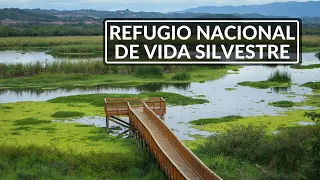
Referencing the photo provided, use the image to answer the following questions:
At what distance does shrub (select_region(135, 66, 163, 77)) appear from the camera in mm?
52531

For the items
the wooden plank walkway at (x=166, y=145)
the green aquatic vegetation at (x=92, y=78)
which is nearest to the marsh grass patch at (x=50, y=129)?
the wooden plank walkway at (x=166, y=145)

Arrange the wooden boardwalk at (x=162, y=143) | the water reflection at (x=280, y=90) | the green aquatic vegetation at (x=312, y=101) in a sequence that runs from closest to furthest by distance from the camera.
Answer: the wooden boardwalk at (x=162, y=143) → the green aquatic vegetation at (x=312, y=101) → the water reflection at (x=280, y=90)

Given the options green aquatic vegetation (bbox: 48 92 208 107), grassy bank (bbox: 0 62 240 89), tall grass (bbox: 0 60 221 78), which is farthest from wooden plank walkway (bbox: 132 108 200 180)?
tall grass (bbox: 0 60 221 78)

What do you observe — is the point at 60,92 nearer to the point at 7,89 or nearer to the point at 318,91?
the point at 7,89

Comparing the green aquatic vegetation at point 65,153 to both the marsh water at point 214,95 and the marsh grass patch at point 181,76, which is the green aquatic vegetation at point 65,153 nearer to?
the marsh water at point 214,95

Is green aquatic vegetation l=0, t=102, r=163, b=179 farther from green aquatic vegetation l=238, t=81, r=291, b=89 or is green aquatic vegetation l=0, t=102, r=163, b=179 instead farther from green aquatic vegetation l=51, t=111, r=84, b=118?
green aquatic vegetation l=238, t=81, r=291, b=89

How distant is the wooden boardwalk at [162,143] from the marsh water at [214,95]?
6.08 ft

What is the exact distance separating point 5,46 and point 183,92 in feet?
181

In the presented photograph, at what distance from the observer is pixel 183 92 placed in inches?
1676

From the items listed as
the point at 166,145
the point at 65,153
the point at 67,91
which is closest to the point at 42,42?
the point at 67,91

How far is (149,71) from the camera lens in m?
53.2

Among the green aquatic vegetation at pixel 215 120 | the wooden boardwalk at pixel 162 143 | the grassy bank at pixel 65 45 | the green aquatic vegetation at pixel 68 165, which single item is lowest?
the green aquatic vegetation at pixel 68 165

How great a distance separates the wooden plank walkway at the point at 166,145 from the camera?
17.7m

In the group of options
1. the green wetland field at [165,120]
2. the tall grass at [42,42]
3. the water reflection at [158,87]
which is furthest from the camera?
the tall grass at [42,42]
